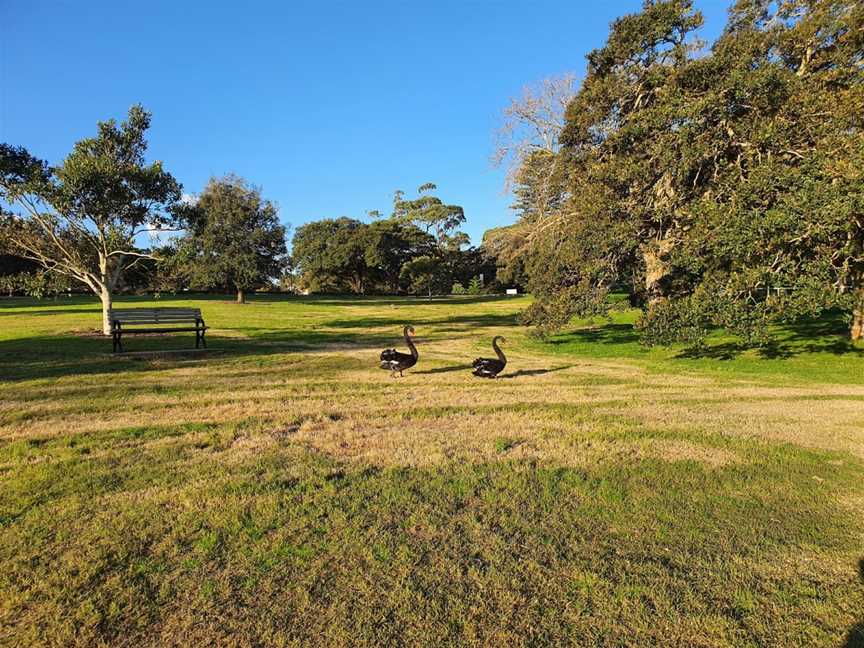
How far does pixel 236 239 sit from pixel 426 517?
130 feet

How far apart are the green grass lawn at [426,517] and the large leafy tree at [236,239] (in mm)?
32123

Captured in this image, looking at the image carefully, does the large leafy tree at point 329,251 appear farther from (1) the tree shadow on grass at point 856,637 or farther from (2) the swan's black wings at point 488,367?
(1) the tree shadow on grass at point 856,637

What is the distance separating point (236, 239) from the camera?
39.1 m

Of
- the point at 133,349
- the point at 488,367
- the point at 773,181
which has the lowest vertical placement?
the point at 488,367

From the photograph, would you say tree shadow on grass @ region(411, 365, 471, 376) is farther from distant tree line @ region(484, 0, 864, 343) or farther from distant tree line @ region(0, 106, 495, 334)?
distant tree line @ region(0, 106, 495, 334)

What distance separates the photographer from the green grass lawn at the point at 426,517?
270 centimetres

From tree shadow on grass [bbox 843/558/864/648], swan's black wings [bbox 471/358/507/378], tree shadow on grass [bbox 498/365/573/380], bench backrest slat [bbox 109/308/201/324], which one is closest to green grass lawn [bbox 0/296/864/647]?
tree shadow on grass [bbox 843/558/864/648]

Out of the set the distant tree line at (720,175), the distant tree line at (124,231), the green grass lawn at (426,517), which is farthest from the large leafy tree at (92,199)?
the distant tree line at (720,175)

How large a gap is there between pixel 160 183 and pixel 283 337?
6317 mm

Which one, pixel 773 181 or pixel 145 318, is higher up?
pixel 773 181

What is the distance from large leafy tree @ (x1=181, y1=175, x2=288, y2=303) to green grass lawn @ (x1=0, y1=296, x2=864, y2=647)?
32.1 meters

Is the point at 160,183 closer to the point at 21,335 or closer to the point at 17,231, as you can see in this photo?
the point at 17,231

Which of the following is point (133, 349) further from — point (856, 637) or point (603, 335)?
point (603, 335)

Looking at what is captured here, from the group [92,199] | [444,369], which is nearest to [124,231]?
[92,199]
